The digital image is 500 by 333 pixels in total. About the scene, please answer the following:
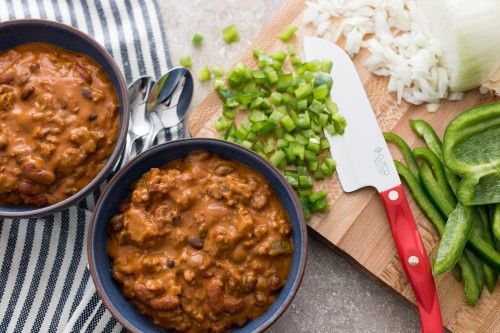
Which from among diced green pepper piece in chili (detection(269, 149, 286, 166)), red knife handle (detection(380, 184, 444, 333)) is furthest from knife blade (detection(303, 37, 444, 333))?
diced green pepper piece in chili (detection(269, 149, 286, 166))

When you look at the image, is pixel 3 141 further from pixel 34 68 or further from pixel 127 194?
pixel 127 194

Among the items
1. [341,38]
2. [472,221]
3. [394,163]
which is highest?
[341,38]

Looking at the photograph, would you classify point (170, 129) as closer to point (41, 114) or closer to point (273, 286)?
point (41, 114)

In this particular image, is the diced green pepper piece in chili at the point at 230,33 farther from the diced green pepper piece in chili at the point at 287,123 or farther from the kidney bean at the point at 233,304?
the kidney bean at the point at 233,304

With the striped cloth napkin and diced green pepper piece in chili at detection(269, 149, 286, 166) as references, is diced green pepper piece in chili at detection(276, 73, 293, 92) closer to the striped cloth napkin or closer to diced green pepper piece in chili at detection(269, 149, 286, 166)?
diced green pepper piece in chili at detection(269, 149, 286, 166)

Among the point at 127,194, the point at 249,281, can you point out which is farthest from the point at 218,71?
the point at 249,281

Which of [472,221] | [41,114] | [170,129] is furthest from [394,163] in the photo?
[41,114]
